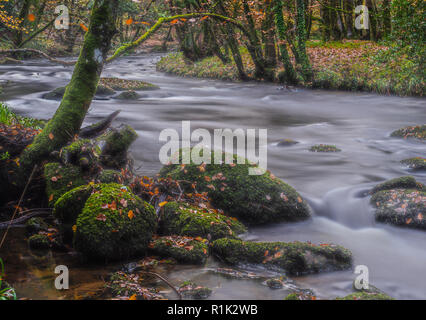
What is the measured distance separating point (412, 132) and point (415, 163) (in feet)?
9.83

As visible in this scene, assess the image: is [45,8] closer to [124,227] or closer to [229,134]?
[229,134]

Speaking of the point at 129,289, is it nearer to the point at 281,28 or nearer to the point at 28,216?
the point at 28,216

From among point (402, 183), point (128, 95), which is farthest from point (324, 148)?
point (128, 95)

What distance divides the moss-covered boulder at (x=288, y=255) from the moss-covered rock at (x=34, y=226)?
2.31 m

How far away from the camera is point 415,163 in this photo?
8578 millimetres

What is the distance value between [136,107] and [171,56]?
15886 mm

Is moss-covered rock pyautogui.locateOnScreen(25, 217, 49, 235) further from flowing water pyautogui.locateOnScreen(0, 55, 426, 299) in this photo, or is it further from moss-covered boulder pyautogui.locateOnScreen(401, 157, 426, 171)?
moss-covered boulder pyautogui.locateOnScreen(401, 157, 426, 171)

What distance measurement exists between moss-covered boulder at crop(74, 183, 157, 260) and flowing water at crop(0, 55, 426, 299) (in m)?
0.23

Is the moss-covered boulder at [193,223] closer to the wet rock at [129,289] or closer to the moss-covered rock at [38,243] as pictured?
the wet rock at [129,289]

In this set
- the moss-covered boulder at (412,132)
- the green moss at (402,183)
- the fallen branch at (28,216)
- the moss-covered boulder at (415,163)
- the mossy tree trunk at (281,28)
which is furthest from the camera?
the mossy tree trunk at (281,28)

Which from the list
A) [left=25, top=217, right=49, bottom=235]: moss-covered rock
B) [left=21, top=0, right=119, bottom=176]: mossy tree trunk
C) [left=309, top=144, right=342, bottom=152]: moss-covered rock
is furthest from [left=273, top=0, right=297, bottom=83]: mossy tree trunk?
[left=25, top=217, right=49, bottom=235]: moss-covered rock

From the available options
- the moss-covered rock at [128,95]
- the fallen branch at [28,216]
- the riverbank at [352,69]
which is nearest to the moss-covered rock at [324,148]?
the riverbank at [352,69]

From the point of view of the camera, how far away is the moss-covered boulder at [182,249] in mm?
4742

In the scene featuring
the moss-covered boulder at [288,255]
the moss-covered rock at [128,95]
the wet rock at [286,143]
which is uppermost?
the moss-covered rock at [128,95]
